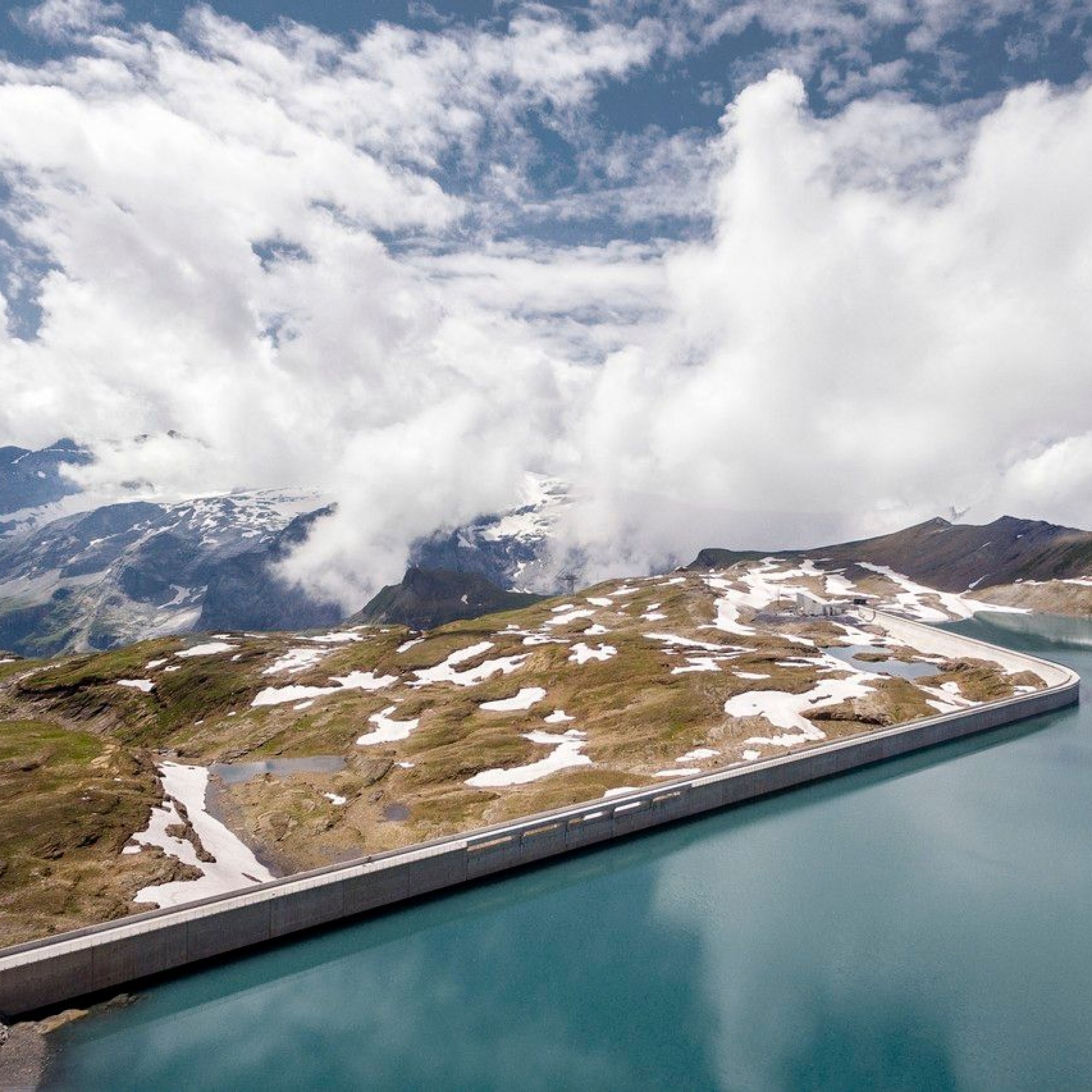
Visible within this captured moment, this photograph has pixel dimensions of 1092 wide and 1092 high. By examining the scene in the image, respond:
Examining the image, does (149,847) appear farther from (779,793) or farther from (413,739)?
(779,793)

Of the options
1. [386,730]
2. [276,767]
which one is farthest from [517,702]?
[276,767]

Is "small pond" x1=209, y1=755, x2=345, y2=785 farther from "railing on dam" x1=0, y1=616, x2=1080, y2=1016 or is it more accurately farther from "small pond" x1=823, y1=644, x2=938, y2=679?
"small pond" x1=823, y1=644, x2=938, y2=679

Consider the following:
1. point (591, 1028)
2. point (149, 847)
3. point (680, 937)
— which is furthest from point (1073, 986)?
point (149, 847)

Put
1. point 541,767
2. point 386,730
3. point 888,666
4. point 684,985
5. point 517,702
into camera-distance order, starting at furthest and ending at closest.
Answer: point 888,666, point 517,702, point 386,730, point 541,767, point 684,985

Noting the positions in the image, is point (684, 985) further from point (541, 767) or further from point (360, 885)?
point (541, 767)

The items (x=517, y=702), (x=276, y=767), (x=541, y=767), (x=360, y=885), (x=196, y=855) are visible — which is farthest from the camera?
(x=517, y=702)

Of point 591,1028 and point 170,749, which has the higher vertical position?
point 591,1028

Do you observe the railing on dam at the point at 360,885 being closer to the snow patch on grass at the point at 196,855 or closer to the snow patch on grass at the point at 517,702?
the snow patch on grass at the point at 196,855
